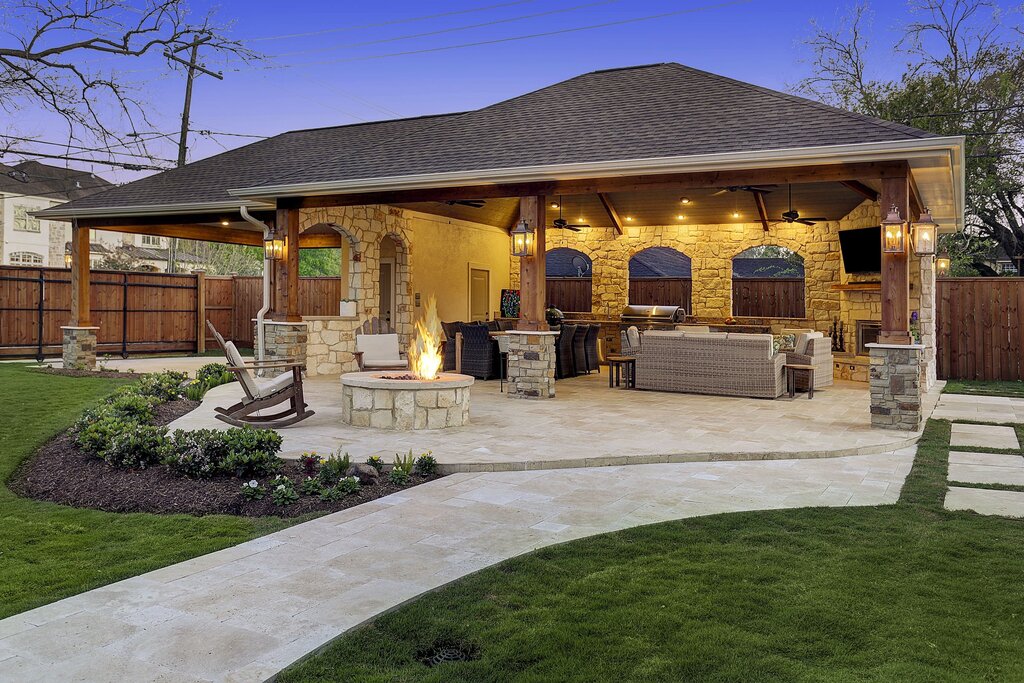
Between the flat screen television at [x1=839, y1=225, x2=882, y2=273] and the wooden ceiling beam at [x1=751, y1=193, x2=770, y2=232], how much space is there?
140 cm

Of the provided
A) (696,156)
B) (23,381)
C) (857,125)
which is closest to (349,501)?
(696,156)

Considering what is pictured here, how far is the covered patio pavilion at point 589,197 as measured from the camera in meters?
7.77

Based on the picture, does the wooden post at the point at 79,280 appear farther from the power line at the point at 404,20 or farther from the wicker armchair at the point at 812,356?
the wicker armchair at the point at 812,356

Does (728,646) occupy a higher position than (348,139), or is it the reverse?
(348,139)

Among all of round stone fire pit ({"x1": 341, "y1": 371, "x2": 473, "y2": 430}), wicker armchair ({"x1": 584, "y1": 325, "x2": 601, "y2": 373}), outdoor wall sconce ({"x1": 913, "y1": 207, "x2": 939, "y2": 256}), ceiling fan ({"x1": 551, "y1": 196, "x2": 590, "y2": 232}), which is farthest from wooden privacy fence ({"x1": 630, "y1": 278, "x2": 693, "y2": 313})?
round stone fire pit ({"x1": 341, "y1": 371, "x2": 473, "y2": 430})

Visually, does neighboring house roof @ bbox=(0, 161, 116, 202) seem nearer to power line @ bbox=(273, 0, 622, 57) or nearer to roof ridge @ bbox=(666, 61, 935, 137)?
power line @ bbox=(273, 0, 622, 57)

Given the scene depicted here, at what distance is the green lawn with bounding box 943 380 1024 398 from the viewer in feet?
37.7

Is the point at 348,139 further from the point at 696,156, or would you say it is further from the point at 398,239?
the point at 696,156

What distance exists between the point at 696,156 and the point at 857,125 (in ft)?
5.51

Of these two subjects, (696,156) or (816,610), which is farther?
(696,156)

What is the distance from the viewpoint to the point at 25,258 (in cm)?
2888

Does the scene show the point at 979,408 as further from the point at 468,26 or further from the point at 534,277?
the point at 468,26

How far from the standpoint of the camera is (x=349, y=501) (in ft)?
15.8

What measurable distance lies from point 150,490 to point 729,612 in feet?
12.5
